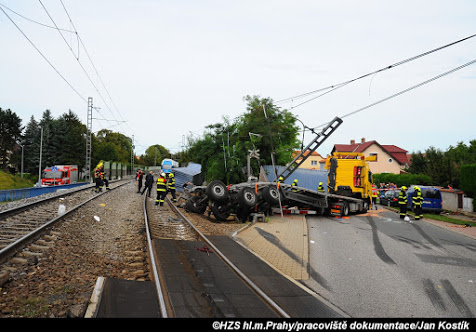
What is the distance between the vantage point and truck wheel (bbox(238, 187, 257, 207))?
13.4 m

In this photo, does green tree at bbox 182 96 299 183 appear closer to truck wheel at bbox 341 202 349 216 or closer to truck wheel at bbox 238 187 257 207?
truck wheel at bbox 341 202 349 216

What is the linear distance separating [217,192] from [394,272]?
752 cm

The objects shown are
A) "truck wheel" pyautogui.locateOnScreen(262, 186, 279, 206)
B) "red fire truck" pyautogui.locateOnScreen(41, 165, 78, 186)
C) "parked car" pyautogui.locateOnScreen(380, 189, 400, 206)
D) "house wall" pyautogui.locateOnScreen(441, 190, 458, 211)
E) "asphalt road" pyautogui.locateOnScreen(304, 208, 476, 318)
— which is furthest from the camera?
"red fire truck" pyautogui.locateOnScreen(41, 165, 78, 186)

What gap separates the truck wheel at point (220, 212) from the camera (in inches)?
548

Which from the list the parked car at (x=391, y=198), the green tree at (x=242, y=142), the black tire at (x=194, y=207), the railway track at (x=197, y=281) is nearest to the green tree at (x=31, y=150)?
the green tree at (x=242, y=142)

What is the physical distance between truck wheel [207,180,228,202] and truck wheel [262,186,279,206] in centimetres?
185

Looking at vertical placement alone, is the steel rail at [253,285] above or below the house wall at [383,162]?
below

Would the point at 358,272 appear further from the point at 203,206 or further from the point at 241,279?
the point at 203,206

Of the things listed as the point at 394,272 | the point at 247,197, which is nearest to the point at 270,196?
the point at 247,197

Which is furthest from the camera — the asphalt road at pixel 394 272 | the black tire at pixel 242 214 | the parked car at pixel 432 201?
the parked car at pixel 432 201

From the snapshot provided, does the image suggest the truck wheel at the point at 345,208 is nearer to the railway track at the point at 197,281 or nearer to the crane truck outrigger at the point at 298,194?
the crane truck outrigger at the point at 298,194

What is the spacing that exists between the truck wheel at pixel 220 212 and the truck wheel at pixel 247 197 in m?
0.96

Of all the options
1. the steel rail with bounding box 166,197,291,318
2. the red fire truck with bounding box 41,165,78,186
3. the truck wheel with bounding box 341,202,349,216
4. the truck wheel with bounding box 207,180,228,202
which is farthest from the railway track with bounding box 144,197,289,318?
the red fire truck with bounding box 41,165,78,186

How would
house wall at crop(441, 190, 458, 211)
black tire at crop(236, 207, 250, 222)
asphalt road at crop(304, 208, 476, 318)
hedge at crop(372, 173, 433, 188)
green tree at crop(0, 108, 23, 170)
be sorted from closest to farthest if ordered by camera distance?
asphalt road at crop(304, 208, 476, 318) → black tire at crop(236, 207, 250, 222) → house wall at crop(441, 190, 458, 211) → hedge at crop(372, 173, 433, 188) → green tree at crop(0, 108, 23, 170)
